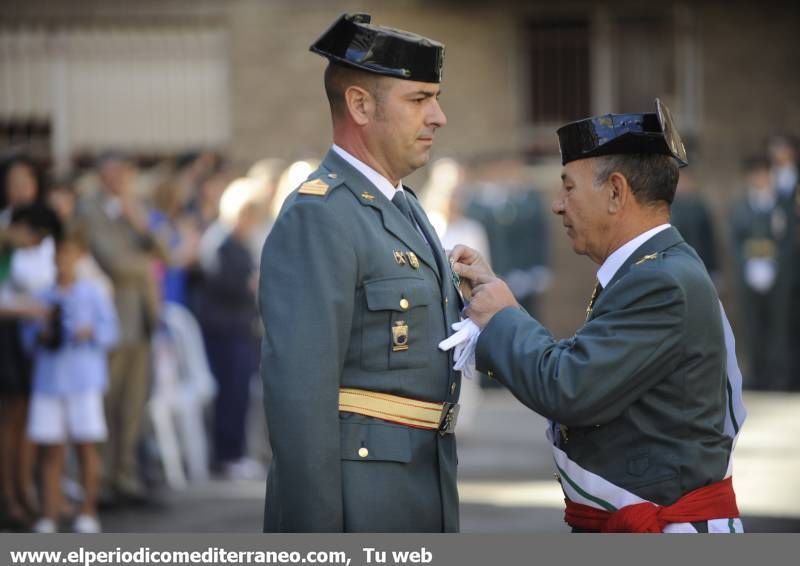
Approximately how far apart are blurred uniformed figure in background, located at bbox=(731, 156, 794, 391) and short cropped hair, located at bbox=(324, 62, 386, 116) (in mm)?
11794

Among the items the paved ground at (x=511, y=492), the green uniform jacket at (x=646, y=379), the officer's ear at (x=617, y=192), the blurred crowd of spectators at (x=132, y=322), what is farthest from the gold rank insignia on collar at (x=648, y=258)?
the blurred crowd of spectators at (x=132, y=322)

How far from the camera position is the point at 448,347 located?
4074 millimetres

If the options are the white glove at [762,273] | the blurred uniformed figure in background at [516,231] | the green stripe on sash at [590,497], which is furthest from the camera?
the blurred uniformed figure in background at [516,231]

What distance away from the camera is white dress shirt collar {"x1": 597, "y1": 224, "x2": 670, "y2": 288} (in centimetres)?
401

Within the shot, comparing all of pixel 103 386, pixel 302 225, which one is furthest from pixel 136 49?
pixel 302 225

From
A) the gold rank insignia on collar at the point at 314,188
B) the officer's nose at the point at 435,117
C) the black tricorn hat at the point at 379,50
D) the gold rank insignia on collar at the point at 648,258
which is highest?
the black tricorn hat at the point at 379,50

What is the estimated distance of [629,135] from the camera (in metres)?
3.95

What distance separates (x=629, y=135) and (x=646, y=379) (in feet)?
2.21

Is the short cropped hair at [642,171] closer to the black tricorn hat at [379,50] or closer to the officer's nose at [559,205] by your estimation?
the officer's nose at [559,205]

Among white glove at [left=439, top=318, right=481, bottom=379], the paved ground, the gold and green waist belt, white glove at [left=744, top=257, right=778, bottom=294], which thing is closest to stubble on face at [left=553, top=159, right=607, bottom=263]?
white glove at [left=439, top=318, right=481, bottom=379]

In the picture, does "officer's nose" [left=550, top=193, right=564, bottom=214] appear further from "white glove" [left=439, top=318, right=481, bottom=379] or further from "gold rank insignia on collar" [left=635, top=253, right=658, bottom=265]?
"white glove" [left=439, top=318, right=481, bottom=379]

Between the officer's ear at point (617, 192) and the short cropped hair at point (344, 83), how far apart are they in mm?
694

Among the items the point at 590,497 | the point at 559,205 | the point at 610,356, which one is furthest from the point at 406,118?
the point at 590,497

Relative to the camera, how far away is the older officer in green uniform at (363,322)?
385 cm
